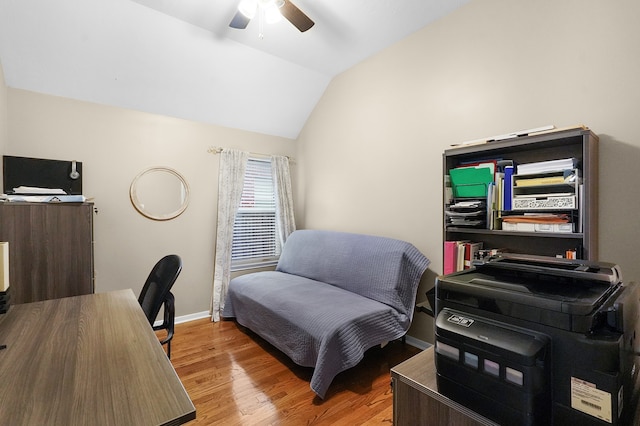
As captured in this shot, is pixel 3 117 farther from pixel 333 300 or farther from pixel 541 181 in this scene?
pixel 541 181

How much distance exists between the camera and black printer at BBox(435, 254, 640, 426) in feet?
2.34

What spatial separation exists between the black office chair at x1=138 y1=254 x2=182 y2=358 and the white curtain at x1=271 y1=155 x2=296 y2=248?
2089 mm

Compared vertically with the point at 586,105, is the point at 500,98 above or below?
above

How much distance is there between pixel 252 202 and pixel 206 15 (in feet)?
6.64

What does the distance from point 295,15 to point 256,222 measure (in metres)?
2.46

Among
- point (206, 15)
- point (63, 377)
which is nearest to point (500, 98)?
point (206, 15)

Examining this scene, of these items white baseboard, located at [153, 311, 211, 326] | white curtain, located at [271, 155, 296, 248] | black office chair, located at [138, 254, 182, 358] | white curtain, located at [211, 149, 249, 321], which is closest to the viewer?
black office chair, located at [138, 254, 182, 358]

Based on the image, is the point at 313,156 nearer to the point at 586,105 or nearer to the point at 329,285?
the point at 329,285

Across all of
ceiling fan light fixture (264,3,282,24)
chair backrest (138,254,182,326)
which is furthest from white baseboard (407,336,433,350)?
ceiling fan light fixture (264,3,282,24)

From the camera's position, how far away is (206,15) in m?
2.42

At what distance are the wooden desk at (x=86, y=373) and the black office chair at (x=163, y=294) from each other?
0.54ft

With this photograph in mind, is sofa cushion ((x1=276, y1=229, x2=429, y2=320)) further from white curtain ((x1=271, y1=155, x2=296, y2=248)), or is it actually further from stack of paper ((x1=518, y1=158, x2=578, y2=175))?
stack of paper ((x1=518, y1=158, x2=578, y2=175))

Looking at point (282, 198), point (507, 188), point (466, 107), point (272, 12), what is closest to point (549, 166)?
point (507, 188)

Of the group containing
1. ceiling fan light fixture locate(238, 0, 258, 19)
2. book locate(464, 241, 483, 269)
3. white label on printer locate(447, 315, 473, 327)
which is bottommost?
white label on printer locate(447, 315, 473, 327)
